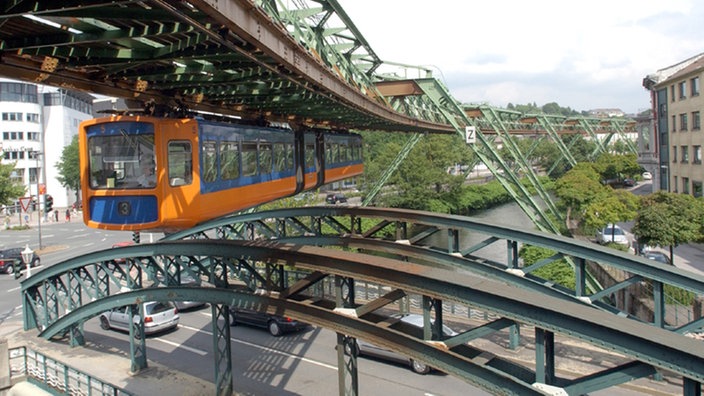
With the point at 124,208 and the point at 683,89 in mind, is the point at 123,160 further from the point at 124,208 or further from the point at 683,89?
the point at 683,89

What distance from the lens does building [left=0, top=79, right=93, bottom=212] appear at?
56.2m

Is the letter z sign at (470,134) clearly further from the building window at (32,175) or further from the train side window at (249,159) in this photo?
the building window at (32,175)

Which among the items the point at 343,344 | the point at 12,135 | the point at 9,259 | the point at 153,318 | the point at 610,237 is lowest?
the point at 153,318

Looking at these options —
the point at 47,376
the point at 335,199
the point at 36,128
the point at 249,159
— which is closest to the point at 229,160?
the point at 249,159

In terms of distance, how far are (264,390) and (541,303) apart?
10479 mm

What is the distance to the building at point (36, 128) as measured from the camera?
184 ft

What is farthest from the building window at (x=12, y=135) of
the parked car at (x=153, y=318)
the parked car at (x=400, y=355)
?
the parked car at (x=400, y=355)

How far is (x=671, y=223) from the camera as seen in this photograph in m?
19.9

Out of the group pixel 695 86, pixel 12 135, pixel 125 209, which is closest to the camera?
pixel 125 209

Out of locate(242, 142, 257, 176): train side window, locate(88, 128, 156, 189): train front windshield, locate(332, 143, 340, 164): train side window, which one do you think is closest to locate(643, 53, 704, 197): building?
locate(332, 143, 340, 164): train side window

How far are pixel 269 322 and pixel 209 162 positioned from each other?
10.8 m

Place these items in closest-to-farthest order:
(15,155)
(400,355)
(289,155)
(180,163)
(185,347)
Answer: (180,163), (289,155), (400,355), (185,347), (15,155)

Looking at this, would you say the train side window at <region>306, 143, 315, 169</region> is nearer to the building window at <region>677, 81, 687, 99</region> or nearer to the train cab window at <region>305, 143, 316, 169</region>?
the train cab window at <region>305, 143, 316, 169</region>

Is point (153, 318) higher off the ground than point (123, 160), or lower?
lower
